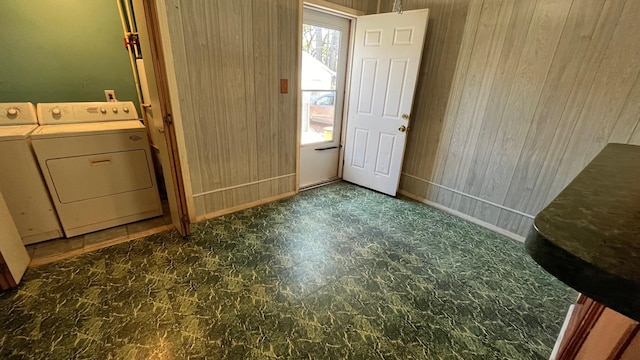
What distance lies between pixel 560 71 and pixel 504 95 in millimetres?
401

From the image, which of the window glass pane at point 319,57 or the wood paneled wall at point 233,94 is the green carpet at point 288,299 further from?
the window glass pane at point 319,57

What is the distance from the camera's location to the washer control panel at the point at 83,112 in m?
2.10

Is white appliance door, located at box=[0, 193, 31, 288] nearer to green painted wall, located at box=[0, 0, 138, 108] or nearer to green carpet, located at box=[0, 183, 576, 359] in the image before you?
green carpet, located at box=[0, 183, 576, 359]

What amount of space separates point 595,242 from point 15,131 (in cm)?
305

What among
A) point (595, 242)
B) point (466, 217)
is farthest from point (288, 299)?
point (466, 217)

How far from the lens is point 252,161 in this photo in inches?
109

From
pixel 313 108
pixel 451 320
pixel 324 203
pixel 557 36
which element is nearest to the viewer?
pixel 451 320

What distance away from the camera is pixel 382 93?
120 inches

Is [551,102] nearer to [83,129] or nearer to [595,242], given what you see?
[595,242]

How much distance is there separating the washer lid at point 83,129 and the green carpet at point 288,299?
92 centimetres

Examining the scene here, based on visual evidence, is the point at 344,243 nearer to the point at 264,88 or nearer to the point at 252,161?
the point at 252,161

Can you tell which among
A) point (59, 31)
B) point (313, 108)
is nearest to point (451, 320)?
point (313, 108)

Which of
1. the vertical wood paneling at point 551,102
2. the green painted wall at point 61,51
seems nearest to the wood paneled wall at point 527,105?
the vertical wood paneling at point 551,102

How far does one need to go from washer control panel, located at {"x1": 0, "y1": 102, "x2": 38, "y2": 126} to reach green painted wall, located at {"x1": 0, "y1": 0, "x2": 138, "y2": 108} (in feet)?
1.13
